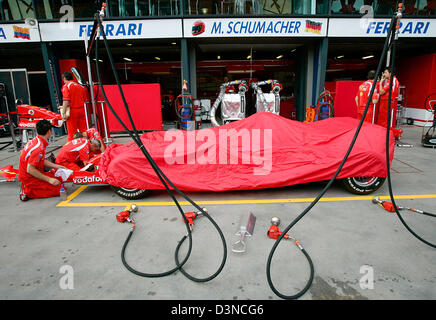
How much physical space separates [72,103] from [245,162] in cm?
486

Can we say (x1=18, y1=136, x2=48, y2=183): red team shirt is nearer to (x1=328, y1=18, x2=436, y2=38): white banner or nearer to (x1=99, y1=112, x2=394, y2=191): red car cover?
(x1=99, y1=112, x2=394, y2=191): red car cover

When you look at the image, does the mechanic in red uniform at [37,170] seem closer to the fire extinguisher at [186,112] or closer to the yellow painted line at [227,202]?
the yellow painted line at [227,202]

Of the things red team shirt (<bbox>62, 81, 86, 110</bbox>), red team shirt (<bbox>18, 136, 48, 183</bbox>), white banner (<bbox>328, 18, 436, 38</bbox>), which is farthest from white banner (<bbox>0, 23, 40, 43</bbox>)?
white banner (<bbox>328, 18, 436, 38</bbox>)

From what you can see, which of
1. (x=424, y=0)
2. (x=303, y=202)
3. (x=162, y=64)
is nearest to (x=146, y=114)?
(x=162, y=64)

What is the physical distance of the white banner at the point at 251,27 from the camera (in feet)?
29.6

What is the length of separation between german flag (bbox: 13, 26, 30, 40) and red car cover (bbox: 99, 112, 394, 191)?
27.6ft

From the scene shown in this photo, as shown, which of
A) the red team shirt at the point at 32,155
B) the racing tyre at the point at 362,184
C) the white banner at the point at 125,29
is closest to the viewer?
the red team shirt at the point at 32,155

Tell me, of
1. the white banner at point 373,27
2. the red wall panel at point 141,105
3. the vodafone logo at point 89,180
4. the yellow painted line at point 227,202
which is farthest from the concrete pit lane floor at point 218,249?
the white banner at point 373,27

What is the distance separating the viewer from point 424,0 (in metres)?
10.2

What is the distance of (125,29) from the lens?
29.5 feet

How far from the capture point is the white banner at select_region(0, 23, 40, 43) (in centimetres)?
903

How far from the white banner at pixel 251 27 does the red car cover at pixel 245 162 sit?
6645 mm

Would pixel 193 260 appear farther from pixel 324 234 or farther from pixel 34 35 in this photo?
pixel 34 35

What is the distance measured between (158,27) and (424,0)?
10396 mm
